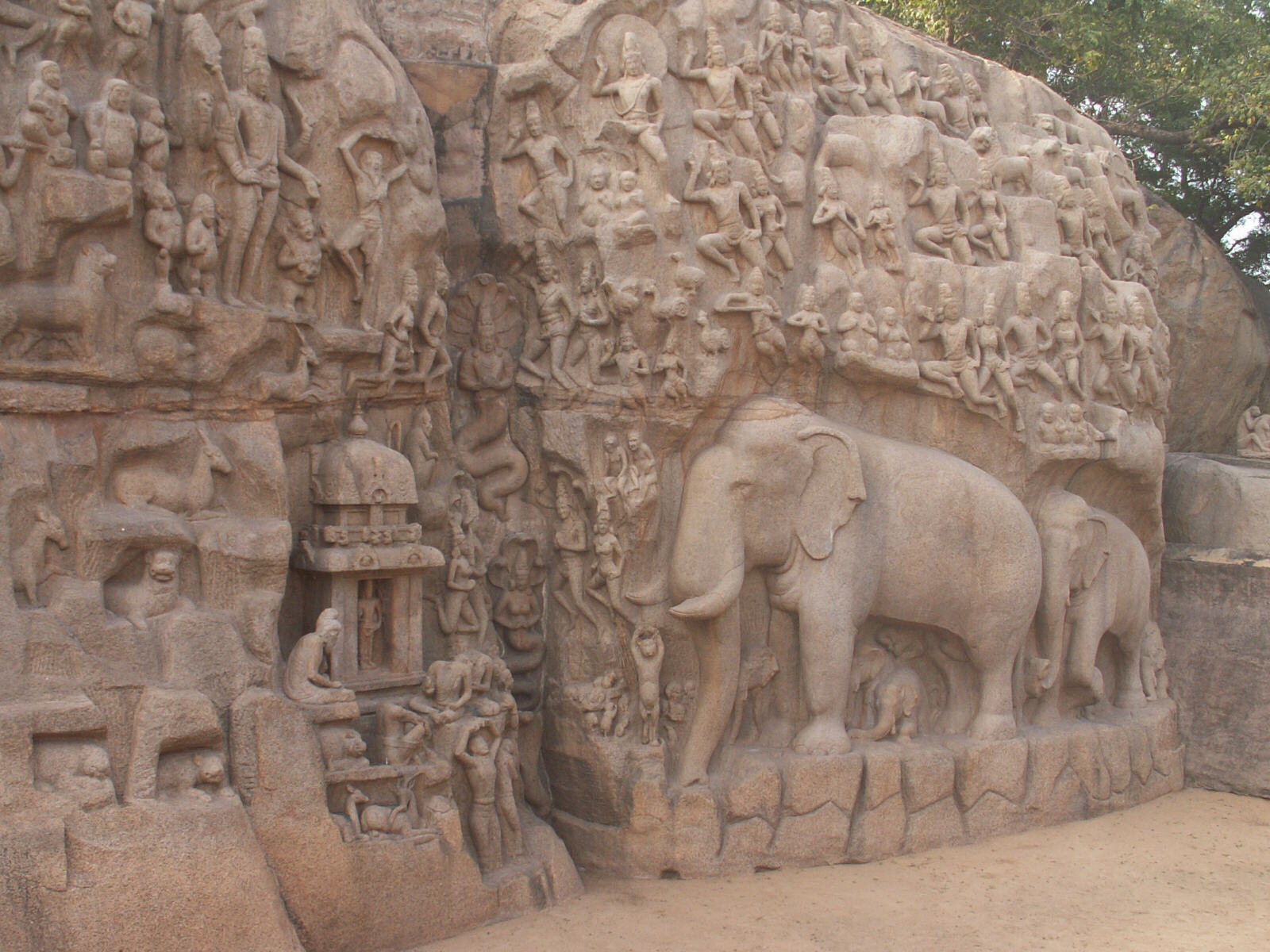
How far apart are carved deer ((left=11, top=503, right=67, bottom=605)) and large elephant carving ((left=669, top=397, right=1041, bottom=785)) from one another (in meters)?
3.83

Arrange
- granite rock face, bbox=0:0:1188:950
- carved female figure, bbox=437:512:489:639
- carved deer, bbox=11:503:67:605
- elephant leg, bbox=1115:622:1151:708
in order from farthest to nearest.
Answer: elephant leg, bbox=1115:622:1151:708
carved female figure, bbox=437:512:489:639
granite rock face, bbox=0:0:1188:950
carved deer, bbox=11:503:67:605

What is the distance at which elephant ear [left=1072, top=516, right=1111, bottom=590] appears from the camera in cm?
1045

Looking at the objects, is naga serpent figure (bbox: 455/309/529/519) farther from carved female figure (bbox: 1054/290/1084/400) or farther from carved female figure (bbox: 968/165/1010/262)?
carved female figure (bbox: 1054/290/1084/400)

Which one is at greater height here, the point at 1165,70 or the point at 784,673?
the point at 1165,70

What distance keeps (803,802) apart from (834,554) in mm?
1712

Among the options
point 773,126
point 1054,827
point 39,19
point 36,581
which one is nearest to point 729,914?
point 1054,827

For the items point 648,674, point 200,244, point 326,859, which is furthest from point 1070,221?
point 326,859

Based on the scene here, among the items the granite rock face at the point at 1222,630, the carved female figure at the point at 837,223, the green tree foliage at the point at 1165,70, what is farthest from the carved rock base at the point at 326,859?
the green tree foliage at the point at 1165,70

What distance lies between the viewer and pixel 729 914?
8289 millimetres

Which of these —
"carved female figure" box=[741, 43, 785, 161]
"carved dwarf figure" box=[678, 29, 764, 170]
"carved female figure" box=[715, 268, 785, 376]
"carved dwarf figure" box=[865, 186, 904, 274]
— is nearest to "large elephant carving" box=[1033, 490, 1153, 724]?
"carved dwarf figure" box=[865, 186, 904, 274]

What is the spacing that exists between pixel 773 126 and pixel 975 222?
2.15 meters

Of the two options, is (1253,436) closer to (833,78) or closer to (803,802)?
(833,78)

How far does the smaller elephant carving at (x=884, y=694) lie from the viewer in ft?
31.5

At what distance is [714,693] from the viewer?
9.05 metres
